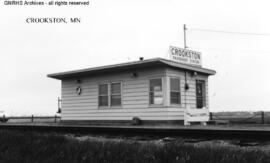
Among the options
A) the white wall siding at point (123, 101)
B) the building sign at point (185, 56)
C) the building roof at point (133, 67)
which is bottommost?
the white wall siding at point (123, 101)

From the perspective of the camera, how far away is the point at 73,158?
4805 millimetres

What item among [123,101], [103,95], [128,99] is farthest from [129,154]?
[103,95]

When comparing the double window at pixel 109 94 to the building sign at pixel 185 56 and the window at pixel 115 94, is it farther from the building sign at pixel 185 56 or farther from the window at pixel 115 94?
the building sign at pixel 185 56

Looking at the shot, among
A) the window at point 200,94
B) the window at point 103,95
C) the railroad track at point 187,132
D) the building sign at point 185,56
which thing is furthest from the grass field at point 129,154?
the window at point 200,94

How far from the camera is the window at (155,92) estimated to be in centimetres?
1466

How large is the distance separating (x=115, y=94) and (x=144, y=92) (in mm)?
1935

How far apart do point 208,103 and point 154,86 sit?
3958 millimetres

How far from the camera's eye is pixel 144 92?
49.3 feet

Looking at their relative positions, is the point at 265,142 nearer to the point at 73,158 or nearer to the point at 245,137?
the point at 245,137

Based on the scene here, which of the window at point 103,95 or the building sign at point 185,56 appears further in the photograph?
the window at point 103,95

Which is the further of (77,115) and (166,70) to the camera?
(77,115)

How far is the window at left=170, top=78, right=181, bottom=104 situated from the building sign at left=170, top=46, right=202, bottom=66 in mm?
1096

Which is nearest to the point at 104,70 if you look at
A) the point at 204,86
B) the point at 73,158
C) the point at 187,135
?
the point at 204,86

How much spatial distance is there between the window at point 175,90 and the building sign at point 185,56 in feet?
3.59
